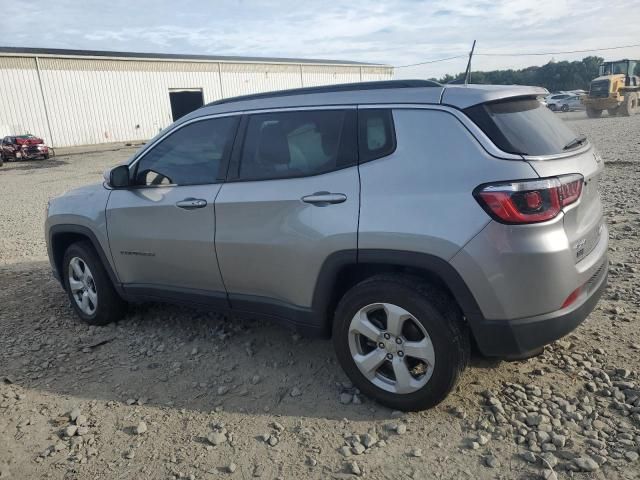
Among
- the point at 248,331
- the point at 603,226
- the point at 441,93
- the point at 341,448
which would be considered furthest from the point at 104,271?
the point at 603,226

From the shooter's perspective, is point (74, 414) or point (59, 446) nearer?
point (59, 446)

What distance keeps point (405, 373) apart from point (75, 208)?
3178 mm

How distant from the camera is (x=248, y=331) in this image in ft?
14.0

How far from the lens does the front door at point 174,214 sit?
368cm

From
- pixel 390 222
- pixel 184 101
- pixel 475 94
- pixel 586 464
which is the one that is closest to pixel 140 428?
pixel 390 222

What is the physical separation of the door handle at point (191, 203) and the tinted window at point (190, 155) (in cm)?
14

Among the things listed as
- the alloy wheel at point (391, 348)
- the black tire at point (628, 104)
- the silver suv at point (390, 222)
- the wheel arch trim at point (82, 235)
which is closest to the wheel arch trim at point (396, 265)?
the silver suv at point (390, 222)

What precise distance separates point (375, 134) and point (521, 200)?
0.93 m

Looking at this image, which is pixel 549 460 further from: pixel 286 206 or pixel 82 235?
pixel 82 235

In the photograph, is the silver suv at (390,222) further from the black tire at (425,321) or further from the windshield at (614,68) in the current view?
the windshield at (614,68)

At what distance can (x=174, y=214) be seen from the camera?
3793mm

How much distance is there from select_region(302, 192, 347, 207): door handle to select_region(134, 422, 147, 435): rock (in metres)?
1.67

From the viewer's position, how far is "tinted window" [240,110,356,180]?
124 inches

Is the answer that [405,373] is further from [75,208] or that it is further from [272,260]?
[75,208]
